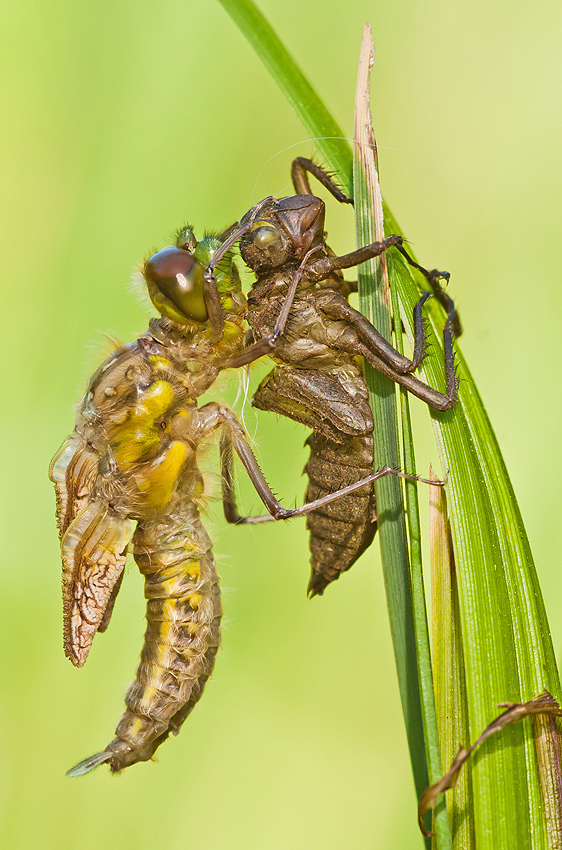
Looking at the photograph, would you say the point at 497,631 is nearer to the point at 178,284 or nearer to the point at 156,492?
the point at 156,492

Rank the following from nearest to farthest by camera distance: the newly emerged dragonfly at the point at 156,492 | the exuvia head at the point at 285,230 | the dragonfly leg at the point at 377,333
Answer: the dragonfly leg at the point at 377,333 < the exuvia head at the point at 285,230 < the newly emerged dragonfly at the point at 156,492

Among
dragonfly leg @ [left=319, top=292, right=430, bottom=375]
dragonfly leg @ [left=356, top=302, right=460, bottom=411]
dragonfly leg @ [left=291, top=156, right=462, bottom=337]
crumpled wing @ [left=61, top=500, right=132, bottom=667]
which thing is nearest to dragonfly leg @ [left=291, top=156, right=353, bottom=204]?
dragonfly leg @ [left=291, top=156, right=462, bottom=337]

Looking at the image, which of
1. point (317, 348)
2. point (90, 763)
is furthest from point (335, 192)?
point (90, 763)

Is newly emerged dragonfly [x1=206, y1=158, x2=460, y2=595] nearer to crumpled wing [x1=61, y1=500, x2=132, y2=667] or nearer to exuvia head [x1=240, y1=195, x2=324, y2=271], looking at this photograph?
exuvia head [x1=240, y1=195, x2=324, y2=271]

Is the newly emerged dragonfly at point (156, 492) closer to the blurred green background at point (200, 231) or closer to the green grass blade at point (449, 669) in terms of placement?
the blurred green background at point (200, 231)

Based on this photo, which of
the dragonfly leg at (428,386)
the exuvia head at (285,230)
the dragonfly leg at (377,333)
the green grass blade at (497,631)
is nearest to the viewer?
the green grass blade at (497,631)

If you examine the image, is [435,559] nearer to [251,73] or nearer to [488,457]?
[488,457]

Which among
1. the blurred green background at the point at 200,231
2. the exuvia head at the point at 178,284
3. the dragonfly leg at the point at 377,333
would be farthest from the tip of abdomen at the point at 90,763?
the dragonfly leg at the point at 377,333
